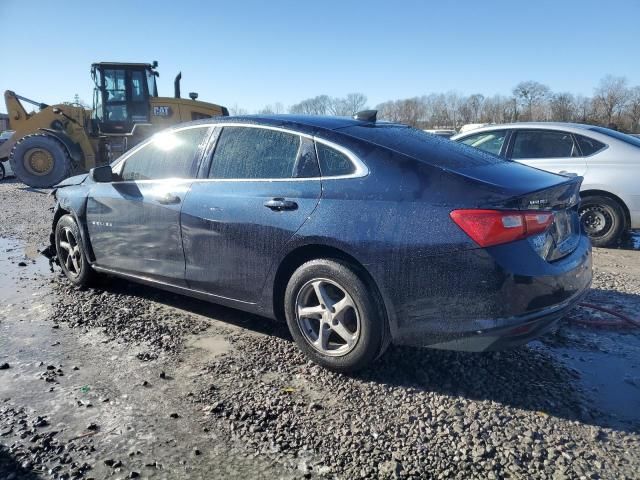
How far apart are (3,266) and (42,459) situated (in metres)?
4.49

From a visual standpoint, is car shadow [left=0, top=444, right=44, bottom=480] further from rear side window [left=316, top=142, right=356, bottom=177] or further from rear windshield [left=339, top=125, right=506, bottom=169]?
rear windshield [left=339, top=125, right=506, bottom=169]

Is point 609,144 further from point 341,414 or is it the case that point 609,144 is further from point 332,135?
point 341,414

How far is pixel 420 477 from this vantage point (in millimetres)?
2398

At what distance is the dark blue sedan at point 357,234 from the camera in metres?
2.88

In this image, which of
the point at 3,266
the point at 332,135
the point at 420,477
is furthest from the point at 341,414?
the point at 3,266

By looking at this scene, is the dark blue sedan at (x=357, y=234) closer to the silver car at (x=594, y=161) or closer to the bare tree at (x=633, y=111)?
the silver car at (x=594, y=161)

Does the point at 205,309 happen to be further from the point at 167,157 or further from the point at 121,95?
the point at 121,95

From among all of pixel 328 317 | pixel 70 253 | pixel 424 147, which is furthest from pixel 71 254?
pixel 424 147

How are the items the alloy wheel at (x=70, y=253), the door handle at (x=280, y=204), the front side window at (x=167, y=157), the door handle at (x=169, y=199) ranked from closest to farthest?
the door handle at (x=280, y=204) < the door handle at (x=169, y=199) < the front side window at (x=167, y=157) < the alloy wheel at (x=70, y=253)

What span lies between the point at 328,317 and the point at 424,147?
1339 mm

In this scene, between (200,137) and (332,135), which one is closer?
(332,135)

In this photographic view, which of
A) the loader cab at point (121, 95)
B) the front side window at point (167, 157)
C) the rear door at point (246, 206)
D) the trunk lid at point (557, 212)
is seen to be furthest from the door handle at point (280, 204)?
the loader cab at point (121, 95)

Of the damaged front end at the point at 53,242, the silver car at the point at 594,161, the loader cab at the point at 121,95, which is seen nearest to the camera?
the damaged front end at the point at 53,242

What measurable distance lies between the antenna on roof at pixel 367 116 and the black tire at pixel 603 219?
4055 mm
